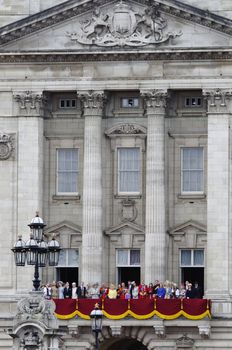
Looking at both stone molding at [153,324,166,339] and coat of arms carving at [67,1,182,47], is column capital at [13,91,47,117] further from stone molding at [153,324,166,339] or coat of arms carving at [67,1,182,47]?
stone molding at [153,324,166,339]

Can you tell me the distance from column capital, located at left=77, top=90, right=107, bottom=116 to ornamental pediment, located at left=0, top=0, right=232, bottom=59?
1901 millimetres

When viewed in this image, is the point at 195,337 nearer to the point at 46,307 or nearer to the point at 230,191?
the point at 230,191

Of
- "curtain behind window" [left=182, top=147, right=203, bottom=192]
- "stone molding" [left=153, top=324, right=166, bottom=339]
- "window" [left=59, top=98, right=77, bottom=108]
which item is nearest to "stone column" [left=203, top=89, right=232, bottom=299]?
"curtain behind window" [left=182, top=147, right=203, bottom=192]

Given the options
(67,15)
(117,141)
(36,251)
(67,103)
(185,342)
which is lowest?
(185,342)

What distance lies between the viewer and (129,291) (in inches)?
4786

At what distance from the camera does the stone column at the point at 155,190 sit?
403 ft

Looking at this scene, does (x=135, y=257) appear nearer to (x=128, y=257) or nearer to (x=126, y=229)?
(x=128, y=257)

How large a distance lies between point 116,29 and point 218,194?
920 cm

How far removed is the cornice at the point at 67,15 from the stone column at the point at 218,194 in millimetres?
3652

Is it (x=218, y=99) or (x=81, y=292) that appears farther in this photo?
(x=218, y=99)

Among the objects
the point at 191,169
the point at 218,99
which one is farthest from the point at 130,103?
the point at 218,99

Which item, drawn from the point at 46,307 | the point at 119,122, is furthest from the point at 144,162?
the point at 46,307

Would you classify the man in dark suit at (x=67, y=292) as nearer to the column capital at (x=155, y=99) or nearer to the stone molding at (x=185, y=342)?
the stone molding at (x=185, y=342)

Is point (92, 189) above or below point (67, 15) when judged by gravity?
below
